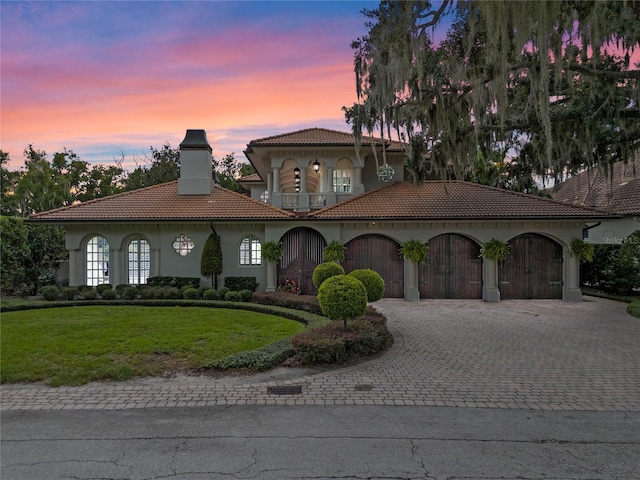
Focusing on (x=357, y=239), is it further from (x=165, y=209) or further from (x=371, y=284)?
(x=165, y=209)

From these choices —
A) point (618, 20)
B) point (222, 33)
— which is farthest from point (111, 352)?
point (618, 20)

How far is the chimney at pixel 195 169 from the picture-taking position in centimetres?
1809

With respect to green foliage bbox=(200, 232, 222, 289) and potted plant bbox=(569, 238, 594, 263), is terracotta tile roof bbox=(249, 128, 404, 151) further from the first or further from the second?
potted plant bbox=(569, 238, 594, 263)

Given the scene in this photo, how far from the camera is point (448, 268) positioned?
1633cm

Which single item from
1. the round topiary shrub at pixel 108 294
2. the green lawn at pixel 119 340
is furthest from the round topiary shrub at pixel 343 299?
the round topiary shrub at pixel 108 294

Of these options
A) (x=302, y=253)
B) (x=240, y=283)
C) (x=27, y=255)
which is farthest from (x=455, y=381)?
(x=27, y=255)

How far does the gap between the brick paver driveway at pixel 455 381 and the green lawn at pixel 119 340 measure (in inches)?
21.0

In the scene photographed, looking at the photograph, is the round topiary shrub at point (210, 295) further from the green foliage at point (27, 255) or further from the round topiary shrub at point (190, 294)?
the green foliage at point (27, 255)

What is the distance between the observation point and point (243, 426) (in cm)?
475

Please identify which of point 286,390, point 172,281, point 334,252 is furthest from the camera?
point 172,281

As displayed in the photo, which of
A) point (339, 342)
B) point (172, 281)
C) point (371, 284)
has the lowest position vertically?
point (339, 342)

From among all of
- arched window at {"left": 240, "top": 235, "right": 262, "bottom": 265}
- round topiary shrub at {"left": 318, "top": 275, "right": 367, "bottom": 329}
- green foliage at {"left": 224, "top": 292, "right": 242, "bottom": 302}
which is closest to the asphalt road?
round topiary shrub at {"left": 318, "top": 275, "right": 367, "bottom": 329}

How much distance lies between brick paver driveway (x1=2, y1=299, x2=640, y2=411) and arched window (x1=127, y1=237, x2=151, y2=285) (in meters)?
11.0

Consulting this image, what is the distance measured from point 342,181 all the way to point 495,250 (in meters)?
8.54
